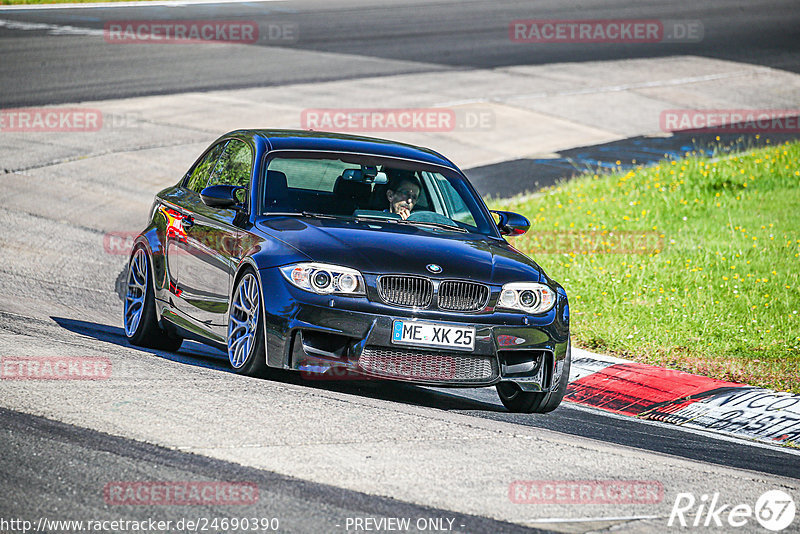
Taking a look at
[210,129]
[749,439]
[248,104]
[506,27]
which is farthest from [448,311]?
[506,27]

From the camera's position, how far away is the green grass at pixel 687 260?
1014 centimetres

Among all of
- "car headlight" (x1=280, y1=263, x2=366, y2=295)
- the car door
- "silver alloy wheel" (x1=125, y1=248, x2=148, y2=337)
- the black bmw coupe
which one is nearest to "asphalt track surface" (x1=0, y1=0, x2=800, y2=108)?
"silver alloy wheel" (x1=125, y1=248, x2=148, y2=337)

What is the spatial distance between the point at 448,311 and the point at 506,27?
2656cm

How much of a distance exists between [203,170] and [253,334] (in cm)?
233

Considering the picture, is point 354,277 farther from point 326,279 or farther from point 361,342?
point 361,342

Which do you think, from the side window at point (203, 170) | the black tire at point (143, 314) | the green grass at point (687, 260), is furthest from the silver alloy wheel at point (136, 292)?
the green grass at point (687, 260)

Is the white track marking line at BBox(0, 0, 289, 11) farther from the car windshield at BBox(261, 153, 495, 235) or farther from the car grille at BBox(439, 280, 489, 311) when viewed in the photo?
the car grille at BBox(439, 280, 489, 311)

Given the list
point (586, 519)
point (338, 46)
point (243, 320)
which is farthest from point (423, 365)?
point (338, 46)

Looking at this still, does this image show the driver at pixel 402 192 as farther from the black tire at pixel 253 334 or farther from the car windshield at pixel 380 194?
the black tire at pixel 253 334

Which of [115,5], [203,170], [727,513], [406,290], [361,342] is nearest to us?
[727,513]

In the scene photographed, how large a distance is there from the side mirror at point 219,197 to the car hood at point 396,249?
0.95 ft

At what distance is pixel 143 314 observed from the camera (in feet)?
29.3

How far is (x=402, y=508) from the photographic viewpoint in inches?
194

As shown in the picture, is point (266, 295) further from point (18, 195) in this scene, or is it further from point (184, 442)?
point (18, 195)
